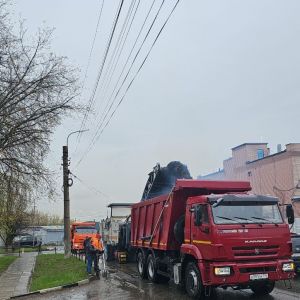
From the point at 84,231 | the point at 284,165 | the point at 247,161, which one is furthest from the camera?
the point at 247,161

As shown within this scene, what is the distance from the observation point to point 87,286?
1554cm

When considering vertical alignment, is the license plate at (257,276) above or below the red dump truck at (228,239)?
below

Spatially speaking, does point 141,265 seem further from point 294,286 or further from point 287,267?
point 287,267

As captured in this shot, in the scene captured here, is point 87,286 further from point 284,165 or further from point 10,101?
point 284,165

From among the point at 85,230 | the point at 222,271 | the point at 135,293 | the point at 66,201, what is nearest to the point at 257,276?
the point at 222,271

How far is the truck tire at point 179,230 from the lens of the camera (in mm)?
13448

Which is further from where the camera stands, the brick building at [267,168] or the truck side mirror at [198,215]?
the brick building at [267,168]

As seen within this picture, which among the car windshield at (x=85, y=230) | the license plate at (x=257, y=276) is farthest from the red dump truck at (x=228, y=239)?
the car windshield at (x=85, y=230)

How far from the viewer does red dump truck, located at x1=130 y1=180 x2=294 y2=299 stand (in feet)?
35.6

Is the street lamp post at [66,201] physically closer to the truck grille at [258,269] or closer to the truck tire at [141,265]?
the truck tire at [141,265]

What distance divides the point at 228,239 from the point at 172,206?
3043 mm

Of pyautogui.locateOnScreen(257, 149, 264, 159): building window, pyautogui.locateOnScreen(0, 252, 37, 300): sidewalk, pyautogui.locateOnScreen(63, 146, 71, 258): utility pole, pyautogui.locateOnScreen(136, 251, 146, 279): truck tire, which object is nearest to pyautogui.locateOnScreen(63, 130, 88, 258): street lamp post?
pyautogui.locateOnScreen(63, 146, 71, 258): utility pole

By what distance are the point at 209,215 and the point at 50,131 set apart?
13.6 m

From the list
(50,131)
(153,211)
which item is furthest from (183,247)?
(50,131)
